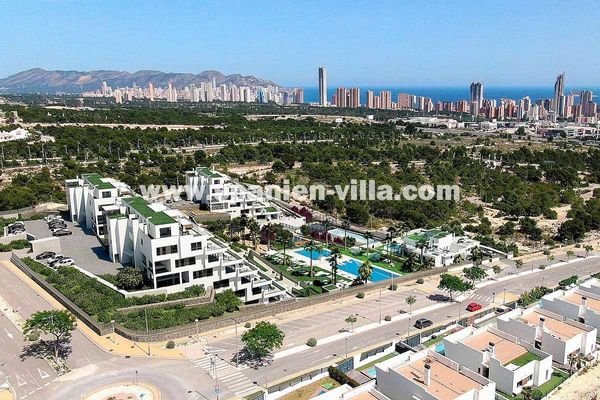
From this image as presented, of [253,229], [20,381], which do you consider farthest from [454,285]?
[20,381]

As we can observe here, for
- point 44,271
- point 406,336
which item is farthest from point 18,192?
point 406,336

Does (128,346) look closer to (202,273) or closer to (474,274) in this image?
(202,273)

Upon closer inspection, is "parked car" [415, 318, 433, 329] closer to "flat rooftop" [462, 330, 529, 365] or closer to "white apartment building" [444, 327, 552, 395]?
"white apartment building" [444, 327, 552, 395]

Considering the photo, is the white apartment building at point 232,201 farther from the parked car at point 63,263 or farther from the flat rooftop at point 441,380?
the flat rooftop at point 441,380

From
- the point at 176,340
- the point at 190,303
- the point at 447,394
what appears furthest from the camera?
the point at 190,303

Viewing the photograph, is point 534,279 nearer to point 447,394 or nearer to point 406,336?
point 406,336

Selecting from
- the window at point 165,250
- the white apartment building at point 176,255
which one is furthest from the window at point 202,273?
the window at point 165,250

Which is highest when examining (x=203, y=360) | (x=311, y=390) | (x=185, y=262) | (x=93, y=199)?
(x=93, y=199)
